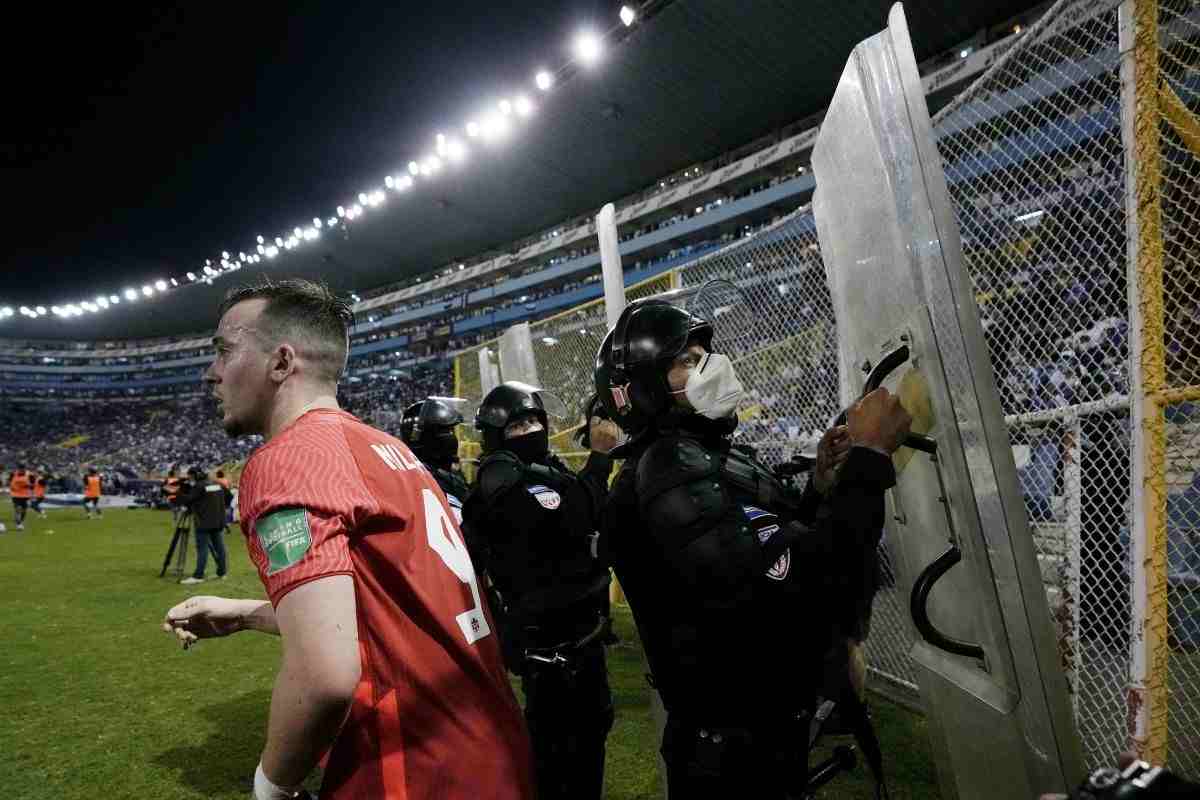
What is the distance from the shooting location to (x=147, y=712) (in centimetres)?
525

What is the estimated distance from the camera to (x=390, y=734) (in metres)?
1.38

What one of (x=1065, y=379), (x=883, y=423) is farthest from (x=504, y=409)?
(x=1065, y=379)

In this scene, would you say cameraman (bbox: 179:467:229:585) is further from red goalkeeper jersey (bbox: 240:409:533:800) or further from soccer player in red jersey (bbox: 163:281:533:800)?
red goalkeeper jersey (bbox: 240:409:533:800)

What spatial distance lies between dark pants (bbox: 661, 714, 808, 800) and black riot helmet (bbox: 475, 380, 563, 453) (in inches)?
90.7

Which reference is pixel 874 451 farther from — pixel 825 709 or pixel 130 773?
pixel 130 773

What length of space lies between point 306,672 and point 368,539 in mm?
311

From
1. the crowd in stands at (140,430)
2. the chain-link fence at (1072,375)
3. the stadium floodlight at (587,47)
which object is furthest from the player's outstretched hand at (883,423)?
the crowd in stands at (140,430)

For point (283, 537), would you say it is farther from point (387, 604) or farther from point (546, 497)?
point (546, 497)

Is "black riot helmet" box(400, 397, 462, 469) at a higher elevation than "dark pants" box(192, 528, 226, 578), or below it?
higher

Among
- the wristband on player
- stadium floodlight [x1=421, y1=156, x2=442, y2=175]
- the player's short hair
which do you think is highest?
stadium floodlight [x1=421, y1=156, x2=442, y2=175]

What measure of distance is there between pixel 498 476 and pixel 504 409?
0.60 metres

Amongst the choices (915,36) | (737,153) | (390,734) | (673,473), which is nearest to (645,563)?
(673,473)

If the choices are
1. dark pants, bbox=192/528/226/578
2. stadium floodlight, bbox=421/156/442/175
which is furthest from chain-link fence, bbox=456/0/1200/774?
stadium floodlight, bbox=421/156/442/175

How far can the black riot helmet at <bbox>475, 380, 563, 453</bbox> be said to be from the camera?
13.0ft
